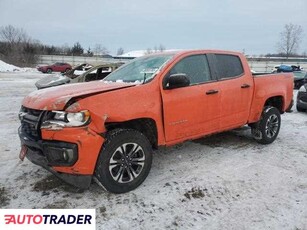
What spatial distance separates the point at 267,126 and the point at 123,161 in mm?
3399

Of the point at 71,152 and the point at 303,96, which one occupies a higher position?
the point at 71,152

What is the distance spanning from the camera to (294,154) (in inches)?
217

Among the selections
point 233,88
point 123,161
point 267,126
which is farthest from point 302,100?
point 123,161

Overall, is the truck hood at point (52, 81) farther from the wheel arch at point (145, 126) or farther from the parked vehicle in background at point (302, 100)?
the parked vehicle in background at point (302, 100)

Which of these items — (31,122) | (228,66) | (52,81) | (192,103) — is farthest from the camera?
(52,81)

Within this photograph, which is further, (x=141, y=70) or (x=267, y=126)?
(x=267, y=126)

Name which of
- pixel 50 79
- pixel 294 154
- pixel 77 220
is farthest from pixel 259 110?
pixel 50 79

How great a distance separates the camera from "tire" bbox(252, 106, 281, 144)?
19.5ft

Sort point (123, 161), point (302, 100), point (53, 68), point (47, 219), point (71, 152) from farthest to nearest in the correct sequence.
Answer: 1. point (53, 68)
2. point (302, 100)
3. point (123, 161)
4. point (71, 152)
5. point (47, 219)

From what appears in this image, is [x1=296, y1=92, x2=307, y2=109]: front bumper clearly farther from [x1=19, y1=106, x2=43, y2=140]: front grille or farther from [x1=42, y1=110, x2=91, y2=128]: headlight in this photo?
[x1=19, y1=106, x2=43, y2=140]: front grille

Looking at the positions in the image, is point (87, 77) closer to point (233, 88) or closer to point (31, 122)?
point (233, 88)

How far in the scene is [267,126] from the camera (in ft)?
19.8

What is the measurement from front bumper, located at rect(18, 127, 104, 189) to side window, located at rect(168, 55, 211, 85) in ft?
5.31

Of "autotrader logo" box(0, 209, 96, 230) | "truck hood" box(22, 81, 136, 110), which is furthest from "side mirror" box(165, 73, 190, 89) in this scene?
"autotrader logo" box(0, 209, 96, 230)
